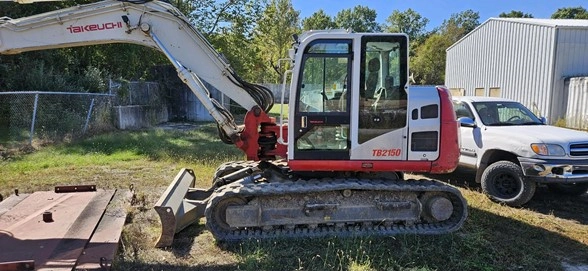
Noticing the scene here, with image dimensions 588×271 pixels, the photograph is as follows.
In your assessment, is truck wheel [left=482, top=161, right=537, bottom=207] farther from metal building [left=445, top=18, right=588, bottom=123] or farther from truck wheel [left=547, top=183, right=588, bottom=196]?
metal building [left=445, top=18, right=588, bottom=123]

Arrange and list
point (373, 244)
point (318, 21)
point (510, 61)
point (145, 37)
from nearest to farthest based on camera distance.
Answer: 1. point (373, 244)
2. point (145, 37)
3. point (510, 61)
4. point (318, 21)

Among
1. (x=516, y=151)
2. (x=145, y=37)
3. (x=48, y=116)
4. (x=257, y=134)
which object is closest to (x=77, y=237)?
(x=257, y=134)

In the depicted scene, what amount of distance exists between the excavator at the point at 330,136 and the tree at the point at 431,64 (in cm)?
4129

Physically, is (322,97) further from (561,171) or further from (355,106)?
(561,171)

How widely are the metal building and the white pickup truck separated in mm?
11422

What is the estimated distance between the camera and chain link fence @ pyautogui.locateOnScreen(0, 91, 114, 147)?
12.1m

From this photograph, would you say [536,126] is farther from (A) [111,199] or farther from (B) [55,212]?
(B) [55,212]

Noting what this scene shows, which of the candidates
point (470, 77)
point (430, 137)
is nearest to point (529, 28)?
point (470, 77)

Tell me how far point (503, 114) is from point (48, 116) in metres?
12.6

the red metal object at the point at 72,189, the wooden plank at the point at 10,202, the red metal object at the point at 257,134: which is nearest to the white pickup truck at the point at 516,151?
the red metal object at the point at 257,134

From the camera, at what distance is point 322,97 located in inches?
208

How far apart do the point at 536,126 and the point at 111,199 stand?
24.8ft

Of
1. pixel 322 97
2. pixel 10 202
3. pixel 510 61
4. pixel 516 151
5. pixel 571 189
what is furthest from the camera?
pixel 510 61

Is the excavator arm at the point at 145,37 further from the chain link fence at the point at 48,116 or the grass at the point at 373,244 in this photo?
the chain link fence at the point at 48,116
